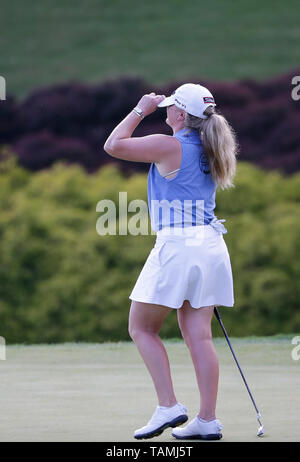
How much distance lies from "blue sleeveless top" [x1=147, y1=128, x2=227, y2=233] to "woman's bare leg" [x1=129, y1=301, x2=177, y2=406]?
34cm

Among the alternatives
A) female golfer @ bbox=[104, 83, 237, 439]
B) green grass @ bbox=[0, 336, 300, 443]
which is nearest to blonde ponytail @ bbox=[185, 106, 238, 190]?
female golfer @ bbox=[104, 83, 237, 439]

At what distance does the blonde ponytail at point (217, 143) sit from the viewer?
387 centimetres

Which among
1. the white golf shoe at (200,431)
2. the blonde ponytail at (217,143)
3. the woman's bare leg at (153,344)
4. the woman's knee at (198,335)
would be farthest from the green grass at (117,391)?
the blonde ponytail at (217,143)

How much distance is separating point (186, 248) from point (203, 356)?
0.45 meters

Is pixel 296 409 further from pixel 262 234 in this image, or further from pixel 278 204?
pixel 278 204

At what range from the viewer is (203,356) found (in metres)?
3.86

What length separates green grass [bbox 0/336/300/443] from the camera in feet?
12.8

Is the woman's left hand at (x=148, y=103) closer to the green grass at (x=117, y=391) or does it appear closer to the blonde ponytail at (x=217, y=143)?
the blonde ponytail at (x=217, y=143)

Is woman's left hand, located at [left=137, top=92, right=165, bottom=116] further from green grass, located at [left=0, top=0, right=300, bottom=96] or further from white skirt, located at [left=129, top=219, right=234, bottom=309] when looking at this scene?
green grass, located at [left=0, top=0, right=300, bottom=96]

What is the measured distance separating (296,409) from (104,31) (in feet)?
43.3

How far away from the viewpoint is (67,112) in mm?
15109

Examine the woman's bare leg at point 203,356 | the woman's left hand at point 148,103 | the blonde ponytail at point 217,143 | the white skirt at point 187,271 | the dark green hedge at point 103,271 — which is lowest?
the woman's bare leg at point 203,356

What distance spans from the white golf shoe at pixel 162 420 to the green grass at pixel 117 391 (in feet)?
0.24

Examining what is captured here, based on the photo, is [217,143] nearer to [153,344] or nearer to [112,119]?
[153,344]
